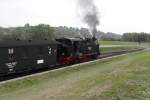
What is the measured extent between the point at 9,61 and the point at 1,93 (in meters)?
3.90

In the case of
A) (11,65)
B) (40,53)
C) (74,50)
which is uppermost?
(40,53)

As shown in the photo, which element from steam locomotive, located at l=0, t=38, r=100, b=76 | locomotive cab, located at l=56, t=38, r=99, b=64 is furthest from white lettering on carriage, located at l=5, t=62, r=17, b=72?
locomotive cab, located at l=56, t=38, r=99, b=64

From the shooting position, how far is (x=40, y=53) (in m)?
22.2

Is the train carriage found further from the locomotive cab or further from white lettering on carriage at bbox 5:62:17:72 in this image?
the locomotive cab

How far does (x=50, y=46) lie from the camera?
936 inches

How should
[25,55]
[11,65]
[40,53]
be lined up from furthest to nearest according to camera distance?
1. [40,53]
2. [25,55]
3. [11,65]

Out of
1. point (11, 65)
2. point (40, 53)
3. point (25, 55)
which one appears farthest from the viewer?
point (40, 53)

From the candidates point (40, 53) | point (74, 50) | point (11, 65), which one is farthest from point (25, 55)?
point (74, 50)

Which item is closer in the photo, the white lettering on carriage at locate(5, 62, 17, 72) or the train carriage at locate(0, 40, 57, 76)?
the train carriage at locate(0, 40, 57, 76)

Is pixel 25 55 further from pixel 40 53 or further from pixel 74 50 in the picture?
pixel 74 50

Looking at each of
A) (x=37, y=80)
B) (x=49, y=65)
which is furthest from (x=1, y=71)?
(x=49, y=65)

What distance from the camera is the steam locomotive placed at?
60.8ft

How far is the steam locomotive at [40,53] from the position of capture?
1855 centimetres

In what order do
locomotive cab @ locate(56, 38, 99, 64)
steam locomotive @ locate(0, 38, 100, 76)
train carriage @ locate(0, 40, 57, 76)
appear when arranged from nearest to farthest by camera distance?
train carriage @ locate(0, 40, 57, 76)
steam locomotive @ locate(0, 38, 100, 76)
locomotive cab @ locate(56, 38, 99, 64)
